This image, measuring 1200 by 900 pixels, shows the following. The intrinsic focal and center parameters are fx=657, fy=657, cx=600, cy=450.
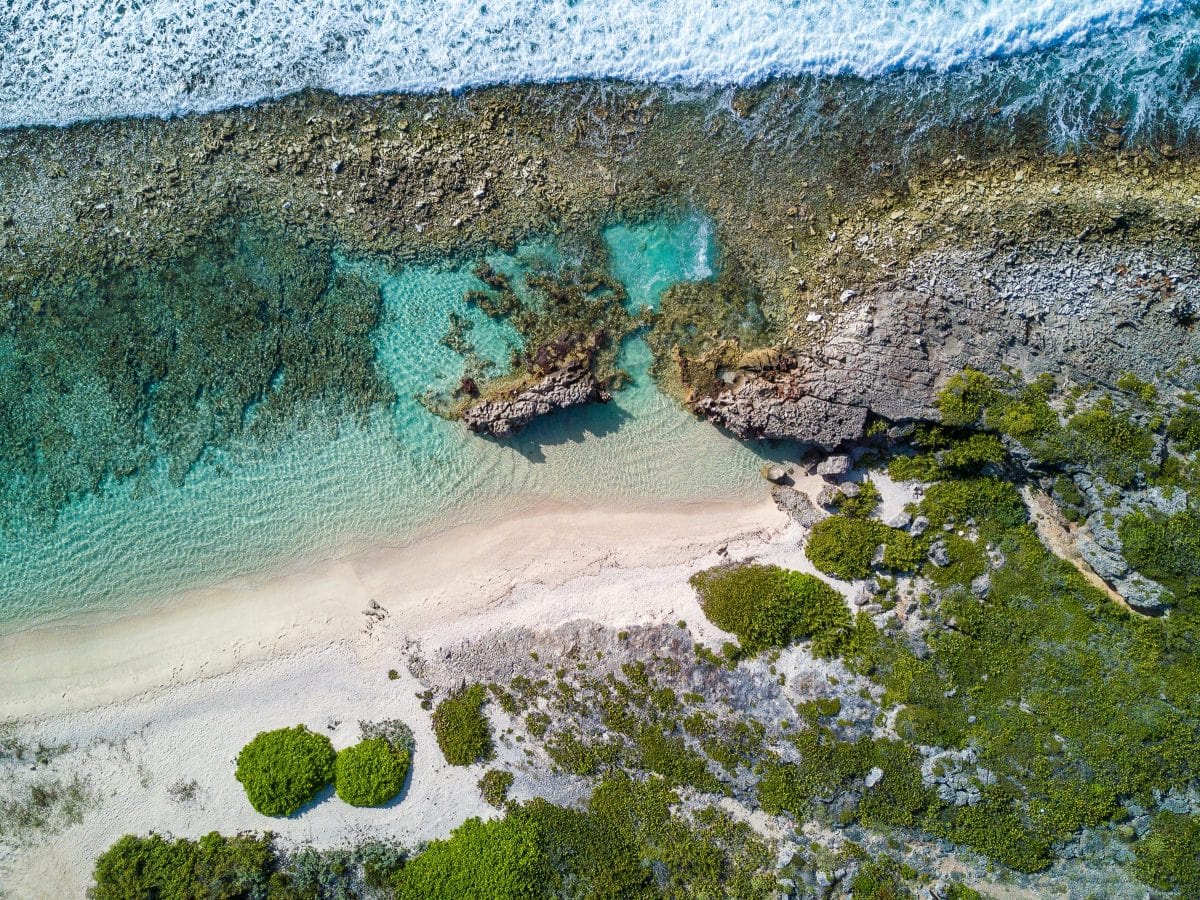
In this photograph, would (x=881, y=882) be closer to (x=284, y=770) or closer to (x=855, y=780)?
(x=855, y=780)

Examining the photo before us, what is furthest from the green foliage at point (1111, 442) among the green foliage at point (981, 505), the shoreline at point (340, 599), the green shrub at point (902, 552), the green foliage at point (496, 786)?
the green foliage at point (496, 786)

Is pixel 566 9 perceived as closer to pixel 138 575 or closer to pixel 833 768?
pixel 138 575

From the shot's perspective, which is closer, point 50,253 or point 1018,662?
point 1018,662

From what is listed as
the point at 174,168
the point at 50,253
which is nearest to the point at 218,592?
the point at 50,253

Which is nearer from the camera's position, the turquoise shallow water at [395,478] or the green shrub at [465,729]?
the green shrub at [465,729]

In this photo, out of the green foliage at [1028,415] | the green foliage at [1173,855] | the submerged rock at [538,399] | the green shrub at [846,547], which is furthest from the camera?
the submerged rock at [538,399]

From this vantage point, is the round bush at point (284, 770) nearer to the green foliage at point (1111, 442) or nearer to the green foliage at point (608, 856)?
the green foliage at point (608, 856)
